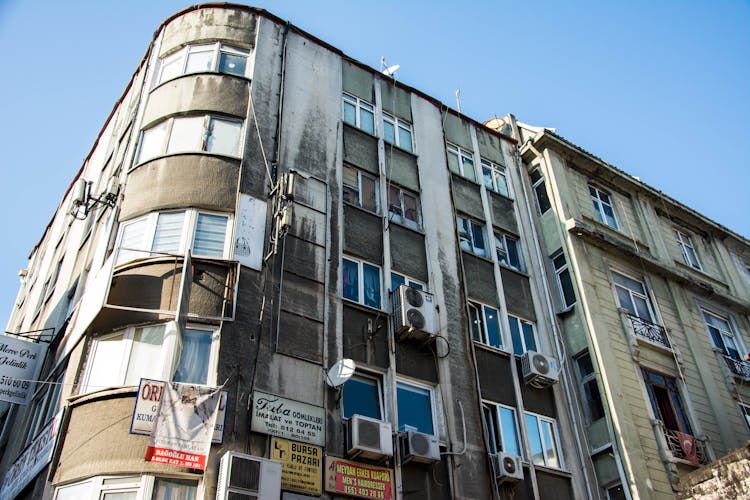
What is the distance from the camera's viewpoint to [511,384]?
607 inches

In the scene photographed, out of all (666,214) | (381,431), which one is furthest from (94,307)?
(666,214)

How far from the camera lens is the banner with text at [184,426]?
389 inches

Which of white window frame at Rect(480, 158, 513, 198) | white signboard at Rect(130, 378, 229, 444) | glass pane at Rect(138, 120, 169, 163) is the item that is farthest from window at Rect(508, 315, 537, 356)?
glass pane at Rect(138, 120, 169, 163)

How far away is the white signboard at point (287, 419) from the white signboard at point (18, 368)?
564 cm

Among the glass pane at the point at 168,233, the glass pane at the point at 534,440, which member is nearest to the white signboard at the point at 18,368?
the glass pane at the point at 168,233

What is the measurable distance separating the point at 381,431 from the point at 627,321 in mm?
9175

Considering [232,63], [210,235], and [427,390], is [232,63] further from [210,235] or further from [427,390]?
[427,390]

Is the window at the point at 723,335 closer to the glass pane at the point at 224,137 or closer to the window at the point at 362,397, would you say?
the window at the point at 362,397

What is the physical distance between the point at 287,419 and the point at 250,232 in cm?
390

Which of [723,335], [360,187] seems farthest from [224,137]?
[723,335]

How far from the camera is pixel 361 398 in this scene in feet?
42.8

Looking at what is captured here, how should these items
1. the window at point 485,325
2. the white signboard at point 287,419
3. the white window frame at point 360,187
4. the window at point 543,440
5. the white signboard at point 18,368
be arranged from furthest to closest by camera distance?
the white window frame at point 360,187 → the window at point 485,325 → the window at point 543,440 → the white signboard at point 18,368 → the white signboard at point 287,419

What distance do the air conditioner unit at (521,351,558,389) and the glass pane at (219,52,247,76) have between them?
9820 millimetres

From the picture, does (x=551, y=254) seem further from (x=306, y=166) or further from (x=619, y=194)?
(x=306, y=166)
